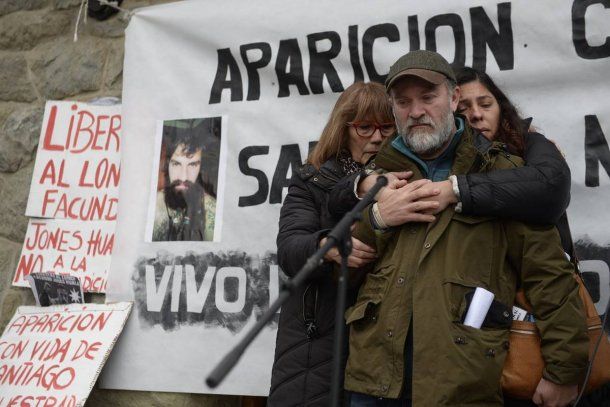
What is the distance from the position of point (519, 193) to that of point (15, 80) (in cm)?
293

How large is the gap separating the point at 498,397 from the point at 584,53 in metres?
1.44

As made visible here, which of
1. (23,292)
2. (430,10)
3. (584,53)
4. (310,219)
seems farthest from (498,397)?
(23,292)

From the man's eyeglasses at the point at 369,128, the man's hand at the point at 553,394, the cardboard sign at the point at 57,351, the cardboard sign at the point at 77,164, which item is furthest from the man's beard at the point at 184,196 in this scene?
the man's hand at the point at 553,394

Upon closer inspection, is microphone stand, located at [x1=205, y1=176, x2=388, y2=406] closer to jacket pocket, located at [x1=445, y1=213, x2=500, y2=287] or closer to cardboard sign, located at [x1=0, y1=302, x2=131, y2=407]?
jacket pocket, located at [x1=445, y1=213, x2=500, y2=287]

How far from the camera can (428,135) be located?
6.97ft

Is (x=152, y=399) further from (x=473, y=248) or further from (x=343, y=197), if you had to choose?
(x=473, y=248)

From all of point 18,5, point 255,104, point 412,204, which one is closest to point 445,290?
point 412,204

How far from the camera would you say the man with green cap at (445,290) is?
1871 millimetres

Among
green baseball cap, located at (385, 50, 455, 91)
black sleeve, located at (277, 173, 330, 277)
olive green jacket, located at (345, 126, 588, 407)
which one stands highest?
green baseball cap, located at (385, 50, 455, 91)

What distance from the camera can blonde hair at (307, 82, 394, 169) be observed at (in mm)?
2498

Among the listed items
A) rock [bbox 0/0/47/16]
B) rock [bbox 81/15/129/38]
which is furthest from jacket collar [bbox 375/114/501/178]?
rock [bbox 0/0/47/16]

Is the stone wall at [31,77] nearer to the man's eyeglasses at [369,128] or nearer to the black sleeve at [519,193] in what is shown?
the man's eyeglasses at [369,128]

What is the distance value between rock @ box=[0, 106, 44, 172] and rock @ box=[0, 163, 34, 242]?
0.05 m

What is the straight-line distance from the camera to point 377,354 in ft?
6.46
